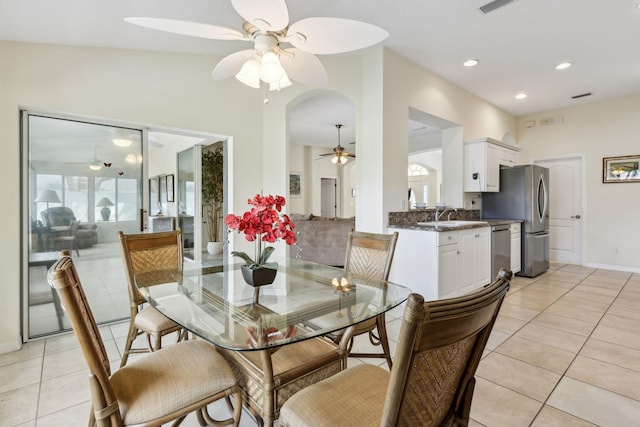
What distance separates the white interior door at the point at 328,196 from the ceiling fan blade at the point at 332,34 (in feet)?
25.4

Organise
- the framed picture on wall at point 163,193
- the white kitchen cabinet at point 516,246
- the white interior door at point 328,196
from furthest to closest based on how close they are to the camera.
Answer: the white interior door at point 328,196, the framed picture on wall at point 163,193, the white kitchen cabinet at point 516,246

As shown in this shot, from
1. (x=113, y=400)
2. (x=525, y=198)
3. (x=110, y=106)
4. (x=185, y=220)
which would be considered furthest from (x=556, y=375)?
(x=185, y=220)

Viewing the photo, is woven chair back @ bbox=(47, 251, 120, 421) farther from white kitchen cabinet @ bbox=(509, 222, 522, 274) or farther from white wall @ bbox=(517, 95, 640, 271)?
white wall @ bbox=(517, 95, 640, 271)

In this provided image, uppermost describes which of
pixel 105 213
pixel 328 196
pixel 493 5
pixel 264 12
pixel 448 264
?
pixel 493 5

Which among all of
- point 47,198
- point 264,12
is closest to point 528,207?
point 264,12

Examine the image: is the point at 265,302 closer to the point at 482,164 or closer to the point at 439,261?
the point at 439,261

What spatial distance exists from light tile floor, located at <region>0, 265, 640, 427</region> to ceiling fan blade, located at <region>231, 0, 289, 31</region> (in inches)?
83.0

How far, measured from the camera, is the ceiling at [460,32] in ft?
7.47

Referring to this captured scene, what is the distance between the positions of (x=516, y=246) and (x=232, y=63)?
4.77 meters

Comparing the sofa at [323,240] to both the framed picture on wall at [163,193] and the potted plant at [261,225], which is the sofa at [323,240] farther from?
the framed picture on wall at [163,193]

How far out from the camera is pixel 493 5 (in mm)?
2775

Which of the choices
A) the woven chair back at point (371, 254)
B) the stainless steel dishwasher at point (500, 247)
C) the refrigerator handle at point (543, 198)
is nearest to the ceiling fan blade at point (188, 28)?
the woven chair back at point (371, 254)

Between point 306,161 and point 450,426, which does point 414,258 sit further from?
point 306,161

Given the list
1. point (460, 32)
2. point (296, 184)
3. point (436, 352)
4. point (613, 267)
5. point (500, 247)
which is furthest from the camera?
point (296, 184)
